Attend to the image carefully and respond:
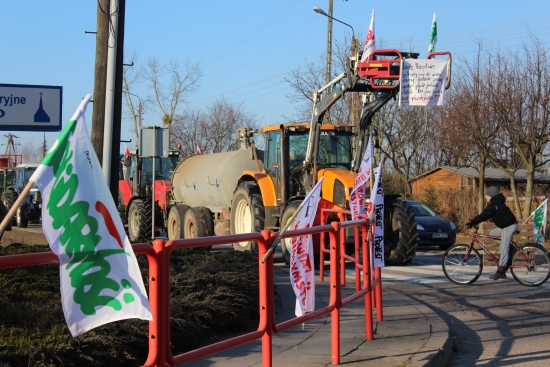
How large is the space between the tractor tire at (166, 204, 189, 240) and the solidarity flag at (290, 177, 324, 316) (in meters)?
14.2

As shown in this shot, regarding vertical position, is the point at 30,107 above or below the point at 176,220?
above

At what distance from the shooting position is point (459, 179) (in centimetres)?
4491

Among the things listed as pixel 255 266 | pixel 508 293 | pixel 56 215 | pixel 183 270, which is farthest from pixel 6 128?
pixel 508 293

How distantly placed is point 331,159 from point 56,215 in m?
13.2

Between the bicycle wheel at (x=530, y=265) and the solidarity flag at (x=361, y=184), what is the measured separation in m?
4.97

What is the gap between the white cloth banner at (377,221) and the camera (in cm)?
809

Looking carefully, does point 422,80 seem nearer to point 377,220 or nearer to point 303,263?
point 377,220

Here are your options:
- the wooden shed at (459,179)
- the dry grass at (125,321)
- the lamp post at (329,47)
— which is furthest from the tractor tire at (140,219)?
the wooden shed at (459,179)

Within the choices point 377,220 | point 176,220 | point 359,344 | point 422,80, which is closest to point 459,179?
point 176,220

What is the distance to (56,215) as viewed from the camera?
10.8ft

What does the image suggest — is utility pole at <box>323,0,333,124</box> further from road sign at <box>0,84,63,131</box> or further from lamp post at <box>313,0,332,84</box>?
road sign at <box>0,84,63,131</box>

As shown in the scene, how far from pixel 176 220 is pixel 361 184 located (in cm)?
1302

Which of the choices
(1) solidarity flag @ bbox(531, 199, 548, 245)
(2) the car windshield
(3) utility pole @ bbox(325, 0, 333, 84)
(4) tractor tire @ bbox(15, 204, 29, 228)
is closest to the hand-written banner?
(1) solidarity flag @ bbox(531, 199, 548, 245)

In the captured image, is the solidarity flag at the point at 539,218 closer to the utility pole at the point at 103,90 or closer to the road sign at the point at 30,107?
the utility pole at the point at 103,90
